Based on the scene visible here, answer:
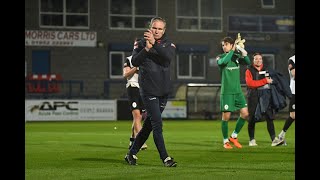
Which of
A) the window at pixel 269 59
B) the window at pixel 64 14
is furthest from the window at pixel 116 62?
the window at pixel 269 59

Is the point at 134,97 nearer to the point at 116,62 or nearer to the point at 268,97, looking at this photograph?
the point at 268,97

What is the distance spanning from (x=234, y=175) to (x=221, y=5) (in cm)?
4551

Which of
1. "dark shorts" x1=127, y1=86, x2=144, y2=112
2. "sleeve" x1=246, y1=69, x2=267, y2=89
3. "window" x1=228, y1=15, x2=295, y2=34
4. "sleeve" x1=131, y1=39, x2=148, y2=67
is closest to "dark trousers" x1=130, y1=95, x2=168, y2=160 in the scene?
"sleeve" x1=131, y1=39, x2=148, y2=67

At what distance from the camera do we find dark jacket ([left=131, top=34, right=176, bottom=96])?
40.3ft

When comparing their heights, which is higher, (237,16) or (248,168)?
(237,16)

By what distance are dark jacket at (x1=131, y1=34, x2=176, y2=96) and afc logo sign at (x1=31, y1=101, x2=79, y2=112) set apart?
2441 cm

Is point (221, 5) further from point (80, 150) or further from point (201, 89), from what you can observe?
point (80, 150)

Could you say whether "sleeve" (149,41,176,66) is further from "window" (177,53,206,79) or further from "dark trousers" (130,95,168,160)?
"window" (177,53,206,79)

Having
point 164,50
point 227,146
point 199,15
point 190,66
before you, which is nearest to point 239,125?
point 227,146

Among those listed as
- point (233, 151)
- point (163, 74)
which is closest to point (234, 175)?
point (163, 74)

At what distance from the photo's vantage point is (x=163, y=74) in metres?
12.5

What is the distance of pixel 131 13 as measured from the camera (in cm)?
5397

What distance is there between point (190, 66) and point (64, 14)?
8.41 m
